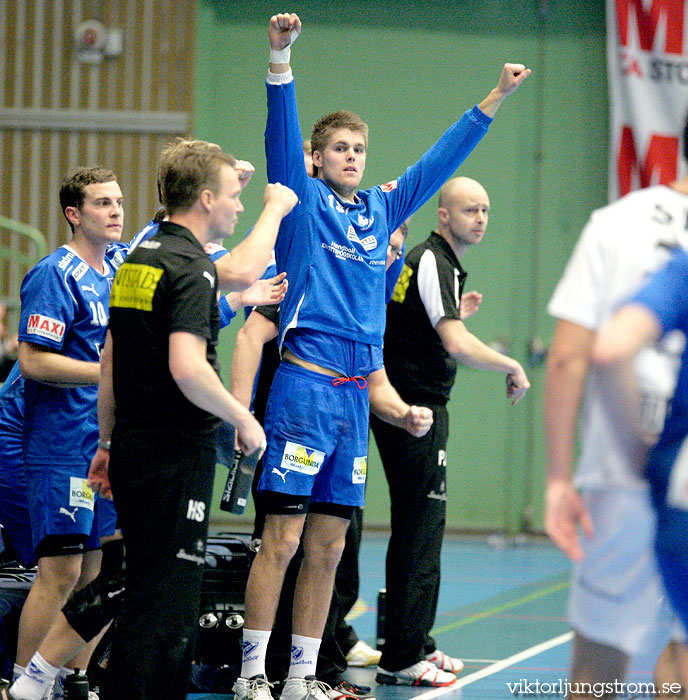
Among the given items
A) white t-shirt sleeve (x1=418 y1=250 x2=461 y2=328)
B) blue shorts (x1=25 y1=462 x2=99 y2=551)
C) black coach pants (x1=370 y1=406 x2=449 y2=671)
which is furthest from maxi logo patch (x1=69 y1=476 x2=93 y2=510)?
white t-shirt sleeve (x1=418 y1=250 x2=461 y2=328)

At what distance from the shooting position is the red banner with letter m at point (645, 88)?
10453 mm

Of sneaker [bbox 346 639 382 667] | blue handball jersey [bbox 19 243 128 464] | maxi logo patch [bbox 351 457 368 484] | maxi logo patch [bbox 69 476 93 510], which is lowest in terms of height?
sneaker [bbox 346 639 382 667]

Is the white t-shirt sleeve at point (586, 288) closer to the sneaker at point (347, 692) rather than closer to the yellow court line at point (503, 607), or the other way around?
the sneaker at point (347, 692)

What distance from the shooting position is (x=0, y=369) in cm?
767

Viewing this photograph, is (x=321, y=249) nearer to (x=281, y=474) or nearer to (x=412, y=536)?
(x=281, y=474)

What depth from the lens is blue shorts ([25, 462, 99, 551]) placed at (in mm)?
3904

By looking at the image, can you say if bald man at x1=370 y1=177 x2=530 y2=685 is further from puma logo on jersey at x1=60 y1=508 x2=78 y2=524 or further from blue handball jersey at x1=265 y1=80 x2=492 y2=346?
puma logo on jersey at x1=60 y1=508 x2=78 y2=524

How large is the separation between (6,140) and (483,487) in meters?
6.30

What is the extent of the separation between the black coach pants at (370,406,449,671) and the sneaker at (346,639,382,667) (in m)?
0.40

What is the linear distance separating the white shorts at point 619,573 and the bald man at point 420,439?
259 centimetres

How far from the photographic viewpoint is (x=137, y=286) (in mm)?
3131

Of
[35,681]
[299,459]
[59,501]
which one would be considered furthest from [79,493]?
[299,459]

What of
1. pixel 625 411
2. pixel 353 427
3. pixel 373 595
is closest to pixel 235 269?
pixel 353 427

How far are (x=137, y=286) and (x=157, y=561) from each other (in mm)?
832
